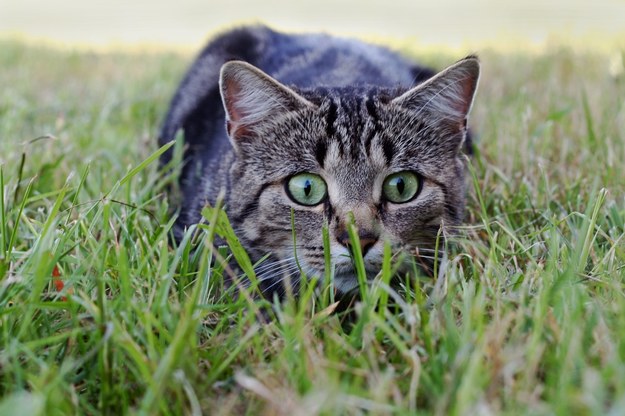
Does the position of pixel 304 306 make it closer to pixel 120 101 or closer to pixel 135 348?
pixel 135 348

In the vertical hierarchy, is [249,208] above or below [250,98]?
below

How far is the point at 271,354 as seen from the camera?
4.79ft

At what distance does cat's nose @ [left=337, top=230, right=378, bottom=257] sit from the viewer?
181 cm

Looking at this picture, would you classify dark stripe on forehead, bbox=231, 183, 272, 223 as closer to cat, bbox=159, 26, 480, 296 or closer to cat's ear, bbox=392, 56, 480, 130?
cat, bbox=159, 26, 480, 296

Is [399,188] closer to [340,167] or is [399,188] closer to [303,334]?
[340,167]

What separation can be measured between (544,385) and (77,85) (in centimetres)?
451

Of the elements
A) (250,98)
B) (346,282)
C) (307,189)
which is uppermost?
(250,98)

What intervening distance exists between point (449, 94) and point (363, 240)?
0.62m

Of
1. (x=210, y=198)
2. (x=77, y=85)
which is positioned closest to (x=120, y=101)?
(x=77, y=85)

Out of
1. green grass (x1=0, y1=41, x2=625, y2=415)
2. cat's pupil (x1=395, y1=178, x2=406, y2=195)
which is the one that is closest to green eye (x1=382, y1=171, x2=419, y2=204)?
cat's pupil (x1=395, y1=178, x2=406, y2=195)

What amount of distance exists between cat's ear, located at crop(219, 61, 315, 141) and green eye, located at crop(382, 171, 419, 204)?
1.10 ft

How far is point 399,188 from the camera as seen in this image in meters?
1.99

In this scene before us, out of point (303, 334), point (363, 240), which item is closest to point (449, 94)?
point (363, 240)

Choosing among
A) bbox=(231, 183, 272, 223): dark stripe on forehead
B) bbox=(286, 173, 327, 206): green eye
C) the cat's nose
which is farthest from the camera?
bbox=(231, 183, 272, 223): dark stripe on forehead
